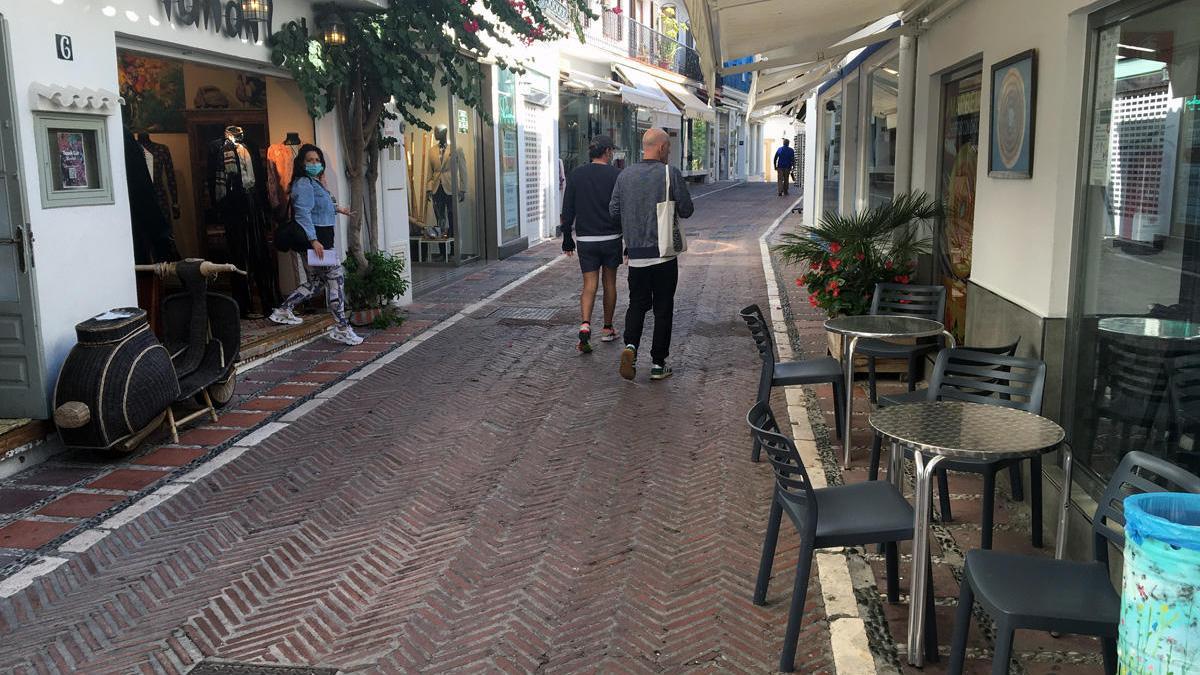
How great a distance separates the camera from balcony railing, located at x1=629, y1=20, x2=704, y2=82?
109ft

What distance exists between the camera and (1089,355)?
4812 millimetres

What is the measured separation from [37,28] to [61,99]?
0.45 m

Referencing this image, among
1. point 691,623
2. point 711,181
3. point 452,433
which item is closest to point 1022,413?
point 691,623

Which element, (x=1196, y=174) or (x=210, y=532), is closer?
(x=1196, y=174)

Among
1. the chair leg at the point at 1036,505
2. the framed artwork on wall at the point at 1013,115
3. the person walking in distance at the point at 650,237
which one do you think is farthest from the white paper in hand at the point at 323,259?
the chair leg at the point at 1036,505

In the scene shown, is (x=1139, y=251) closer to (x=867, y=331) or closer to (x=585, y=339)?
(x=867, y=331)

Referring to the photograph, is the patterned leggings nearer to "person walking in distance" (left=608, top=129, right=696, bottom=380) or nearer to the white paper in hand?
the white paper in hand

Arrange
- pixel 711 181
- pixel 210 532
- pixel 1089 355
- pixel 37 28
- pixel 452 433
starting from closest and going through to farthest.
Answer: pixel 1089 355
pixel 210 532
pixel 37 28
pixel 452 433
pixel 711 181

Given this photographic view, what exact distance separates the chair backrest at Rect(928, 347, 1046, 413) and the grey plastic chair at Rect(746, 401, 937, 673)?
3.28ft

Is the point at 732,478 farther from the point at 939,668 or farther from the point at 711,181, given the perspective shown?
the point at 711,181

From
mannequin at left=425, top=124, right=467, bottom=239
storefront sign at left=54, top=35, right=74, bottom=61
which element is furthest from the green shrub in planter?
mannequin at left=425, top=124, right=467, bottom=239

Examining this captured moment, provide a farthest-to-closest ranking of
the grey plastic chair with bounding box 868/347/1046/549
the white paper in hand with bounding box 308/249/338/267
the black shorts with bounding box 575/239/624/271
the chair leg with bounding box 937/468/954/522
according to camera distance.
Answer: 1. the white paper in hand with bounding box 308/249/338/267
2. the black shorts with bounding box 575/239/624/271
3. the chair leg with bounding box 937/468/954/522
4. the grey plastic chair with bounding box 868/347/1046/549

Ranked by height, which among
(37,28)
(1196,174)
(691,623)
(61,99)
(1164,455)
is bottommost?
(691,623)

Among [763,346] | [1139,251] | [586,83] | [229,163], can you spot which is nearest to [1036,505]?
[1139,251]
